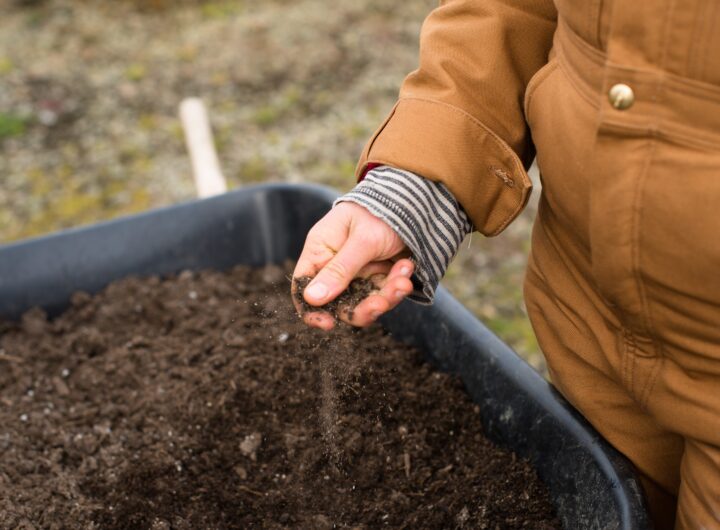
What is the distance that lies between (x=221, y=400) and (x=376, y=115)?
1.88 meters

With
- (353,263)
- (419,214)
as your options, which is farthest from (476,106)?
(353,263)

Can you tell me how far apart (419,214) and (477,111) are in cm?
16

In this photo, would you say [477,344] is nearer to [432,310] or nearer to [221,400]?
[432,310]

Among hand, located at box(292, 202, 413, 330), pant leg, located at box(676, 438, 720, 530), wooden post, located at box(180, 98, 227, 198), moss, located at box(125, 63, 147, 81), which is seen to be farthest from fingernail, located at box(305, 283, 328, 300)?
moss, located at box(125, 63, 147, 81)

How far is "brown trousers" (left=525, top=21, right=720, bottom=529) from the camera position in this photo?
782 millimetres

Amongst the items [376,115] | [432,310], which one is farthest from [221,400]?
[376,115]

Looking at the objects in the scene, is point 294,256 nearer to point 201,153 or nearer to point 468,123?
point 201,153

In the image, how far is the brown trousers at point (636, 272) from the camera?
78cm

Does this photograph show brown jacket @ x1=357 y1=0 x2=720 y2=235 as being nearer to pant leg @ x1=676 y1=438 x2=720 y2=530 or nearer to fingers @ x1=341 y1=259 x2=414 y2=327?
fingers @ x1=341 y1=259 x2=414 y2=327

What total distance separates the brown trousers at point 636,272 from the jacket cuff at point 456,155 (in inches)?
2.2

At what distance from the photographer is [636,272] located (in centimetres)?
84

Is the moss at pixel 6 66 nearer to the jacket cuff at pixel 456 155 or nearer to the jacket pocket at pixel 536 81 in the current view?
the jacket cuff at pixel 456 155

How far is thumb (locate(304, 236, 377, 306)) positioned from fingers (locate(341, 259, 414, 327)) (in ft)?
0.11

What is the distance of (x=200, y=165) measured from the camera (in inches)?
78.4
